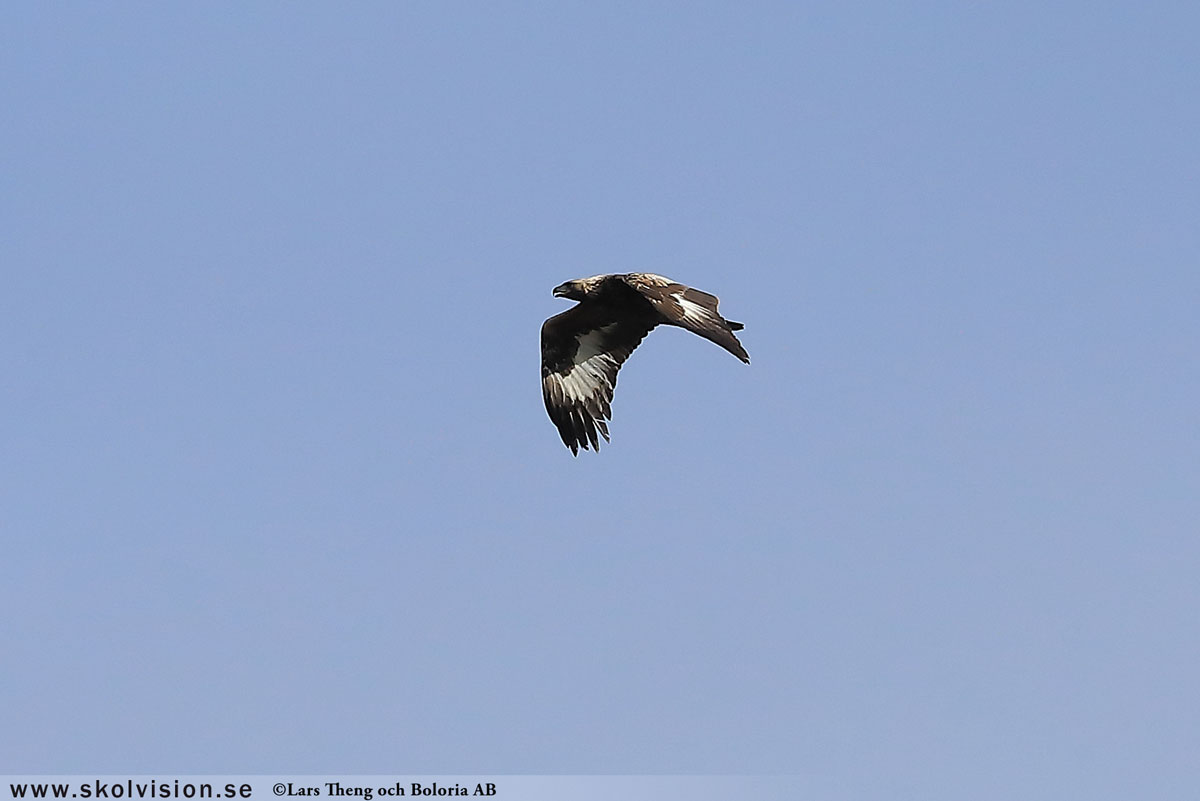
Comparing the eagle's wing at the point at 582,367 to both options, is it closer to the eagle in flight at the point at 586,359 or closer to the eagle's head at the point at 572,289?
the eagle in flight at the point at 586,359

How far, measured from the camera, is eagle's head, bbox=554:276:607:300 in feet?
81.2

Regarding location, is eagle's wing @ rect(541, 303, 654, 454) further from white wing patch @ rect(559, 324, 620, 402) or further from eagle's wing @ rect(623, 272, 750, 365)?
eagle's wing @ rect(623, 272, 750, 365)

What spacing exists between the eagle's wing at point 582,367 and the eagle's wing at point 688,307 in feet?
7.93

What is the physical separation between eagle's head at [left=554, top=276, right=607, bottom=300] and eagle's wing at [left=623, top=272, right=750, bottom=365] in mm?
750

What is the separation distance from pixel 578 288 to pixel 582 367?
2.52 meters

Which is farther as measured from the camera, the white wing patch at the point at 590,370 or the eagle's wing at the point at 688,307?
the white wing patch at the point at 590,370

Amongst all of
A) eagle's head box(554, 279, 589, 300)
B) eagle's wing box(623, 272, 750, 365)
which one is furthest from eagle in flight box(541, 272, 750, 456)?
eagle's wing box(623, 272, 750, 365)

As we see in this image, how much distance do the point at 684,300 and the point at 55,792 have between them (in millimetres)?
13509

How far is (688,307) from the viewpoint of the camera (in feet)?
75.7

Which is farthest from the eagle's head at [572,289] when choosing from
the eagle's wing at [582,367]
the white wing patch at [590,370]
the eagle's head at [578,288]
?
the white wing patch at [590,370]

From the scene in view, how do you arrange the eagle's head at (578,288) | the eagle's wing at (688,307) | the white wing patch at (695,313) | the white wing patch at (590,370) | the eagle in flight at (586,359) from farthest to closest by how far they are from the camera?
1. the white wing patch at (590,370)
2. the eagle in flight at (586,359)
3. the eagle's head at (578,288)
4. the white wing patch at (695,313)
5. the eagle's wing at (688,307)

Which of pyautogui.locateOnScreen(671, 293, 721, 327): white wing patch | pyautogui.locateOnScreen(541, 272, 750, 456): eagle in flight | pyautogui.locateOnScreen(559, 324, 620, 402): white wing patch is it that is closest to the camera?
pyautogui.locateOnScreen(671, 293, 721, 327): white wing patch

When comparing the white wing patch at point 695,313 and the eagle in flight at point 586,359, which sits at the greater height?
the eagle in flight at point 586,359

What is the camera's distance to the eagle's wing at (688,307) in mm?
21391
